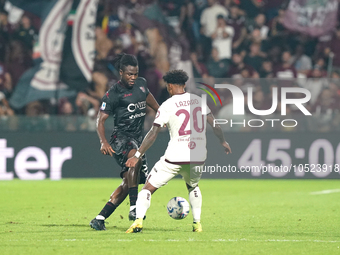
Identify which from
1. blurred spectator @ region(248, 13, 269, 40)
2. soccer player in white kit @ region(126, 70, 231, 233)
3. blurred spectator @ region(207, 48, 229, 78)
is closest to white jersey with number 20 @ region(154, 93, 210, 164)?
soccer player in white kit @ region(126, 70, 231, 233)

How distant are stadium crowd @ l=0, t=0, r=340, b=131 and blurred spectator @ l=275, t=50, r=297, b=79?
1.0 inches

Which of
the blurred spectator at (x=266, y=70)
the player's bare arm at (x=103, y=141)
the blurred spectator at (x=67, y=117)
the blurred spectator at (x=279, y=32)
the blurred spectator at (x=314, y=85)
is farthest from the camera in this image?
the blurred spectator at (x=279, y=32)

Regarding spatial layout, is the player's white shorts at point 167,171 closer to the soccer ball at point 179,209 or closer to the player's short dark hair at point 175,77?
the soccer ball at point 179,209

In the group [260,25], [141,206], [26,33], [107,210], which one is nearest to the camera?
[141,206]

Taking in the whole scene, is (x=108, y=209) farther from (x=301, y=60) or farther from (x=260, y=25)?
(x=260, y=25)

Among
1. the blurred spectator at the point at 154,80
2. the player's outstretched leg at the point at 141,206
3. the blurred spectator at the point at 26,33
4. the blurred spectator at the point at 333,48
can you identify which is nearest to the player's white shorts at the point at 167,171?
the player's outstretched leg at the point at 141,206

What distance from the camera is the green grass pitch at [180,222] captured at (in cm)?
571

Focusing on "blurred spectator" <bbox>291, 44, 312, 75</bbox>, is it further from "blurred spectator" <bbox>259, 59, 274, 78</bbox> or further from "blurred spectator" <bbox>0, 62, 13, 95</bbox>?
"blurred spectator" <bbox>0, 62, 13, 95</bbox>

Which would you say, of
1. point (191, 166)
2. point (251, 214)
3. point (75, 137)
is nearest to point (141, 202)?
point (191, 166)

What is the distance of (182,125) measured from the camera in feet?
21.3

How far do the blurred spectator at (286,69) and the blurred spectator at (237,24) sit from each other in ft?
3.87

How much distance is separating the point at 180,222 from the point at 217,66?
7835 millimetres

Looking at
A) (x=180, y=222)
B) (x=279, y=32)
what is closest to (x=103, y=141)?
(x=180, y=222)

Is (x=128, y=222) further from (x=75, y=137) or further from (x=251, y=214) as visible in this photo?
(x=75, y=137)
